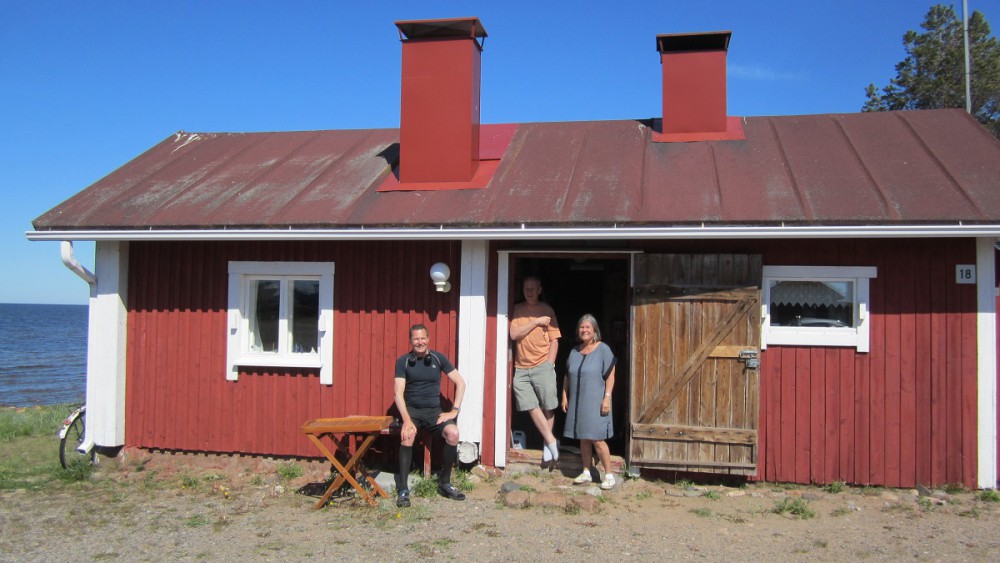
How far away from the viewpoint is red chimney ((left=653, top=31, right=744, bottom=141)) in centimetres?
851

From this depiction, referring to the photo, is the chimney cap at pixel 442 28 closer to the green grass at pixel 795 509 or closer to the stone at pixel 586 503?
the stone at pixel 586 503

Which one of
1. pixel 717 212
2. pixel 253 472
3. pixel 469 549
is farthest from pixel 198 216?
pixel 717 212

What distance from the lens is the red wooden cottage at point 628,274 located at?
21.5ft

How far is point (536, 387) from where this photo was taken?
7164 millimetres

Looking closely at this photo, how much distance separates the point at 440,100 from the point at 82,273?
409 centimetres

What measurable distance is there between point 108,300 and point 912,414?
7757mm

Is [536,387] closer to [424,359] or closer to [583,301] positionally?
[424,359]

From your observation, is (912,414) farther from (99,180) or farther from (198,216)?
(99,180)

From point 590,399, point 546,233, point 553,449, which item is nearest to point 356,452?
point 553,449

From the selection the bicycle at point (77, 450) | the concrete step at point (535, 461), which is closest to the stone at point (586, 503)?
the concrete step at point (535, 461)

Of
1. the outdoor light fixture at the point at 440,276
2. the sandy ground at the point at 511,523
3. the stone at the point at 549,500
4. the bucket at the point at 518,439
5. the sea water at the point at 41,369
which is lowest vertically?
the sea water at the point at 41,369

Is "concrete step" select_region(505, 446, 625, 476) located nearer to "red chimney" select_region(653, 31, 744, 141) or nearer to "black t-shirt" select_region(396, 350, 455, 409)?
"black t-shirt" select_region(396, 350, 455, 409)

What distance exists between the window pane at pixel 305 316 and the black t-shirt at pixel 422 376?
159 centimetres

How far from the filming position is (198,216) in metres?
7.64
